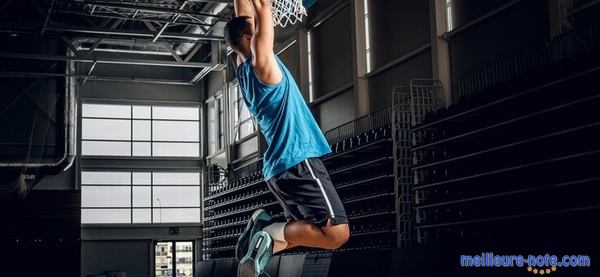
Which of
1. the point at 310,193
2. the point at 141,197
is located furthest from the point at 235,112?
the point at 310,193

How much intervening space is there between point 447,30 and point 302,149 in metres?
11.6

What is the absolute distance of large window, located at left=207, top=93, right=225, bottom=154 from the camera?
29.2m

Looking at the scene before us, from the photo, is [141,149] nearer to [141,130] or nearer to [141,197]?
[141,130]

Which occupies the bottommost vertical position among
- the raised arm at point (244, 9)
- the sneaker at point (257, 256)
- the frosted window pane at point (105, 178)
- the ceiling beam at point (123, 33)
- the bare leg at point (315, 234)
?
the sneaker at point (257, 256)

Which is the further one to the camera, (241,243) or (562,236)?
(562,236)

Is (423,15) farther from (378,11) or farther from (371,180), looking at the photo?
(371,180)

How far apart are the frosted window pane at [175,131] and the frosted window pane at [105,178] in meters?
1.91

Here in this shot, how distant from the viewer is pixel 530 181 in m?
10.7

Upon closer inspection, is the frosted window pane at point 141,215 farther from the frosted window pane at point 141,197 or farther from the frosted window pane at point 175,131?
the frosted window pane at point 175,131

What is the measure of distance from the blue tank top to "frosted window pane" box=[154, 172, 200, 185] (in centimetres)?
2619

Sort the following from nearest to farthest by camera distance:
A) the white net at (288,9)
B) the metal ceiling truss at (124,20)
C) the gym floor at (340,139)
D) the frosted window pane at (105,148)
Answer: the white net at (288,9), the gym floor at (340,139), the metal ceiling truss at (124,20), the frosted window pane at (105,148)

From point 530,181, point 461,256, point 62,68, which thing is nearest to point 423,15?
point 530,181

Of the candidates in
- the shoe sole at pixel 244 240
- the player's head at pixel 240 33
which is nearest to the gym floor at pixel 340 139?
the shoe sole at pixel 244 240

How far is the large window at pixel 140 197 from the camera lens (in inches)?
1104
